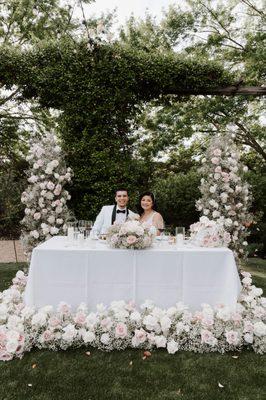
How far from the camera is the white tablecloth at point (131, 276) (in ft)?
14.0

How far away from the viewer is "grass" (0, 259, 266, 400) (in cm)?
322

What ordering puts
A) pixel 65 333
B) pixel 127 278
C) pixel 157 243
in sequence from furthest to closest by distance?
1. pixel 157 243
2. pixel 127 278
3. pixel 65 333

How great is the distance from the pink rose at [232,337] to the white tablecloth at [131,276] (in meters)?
0.35

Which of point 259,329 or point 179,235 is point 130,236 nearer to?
point 179,235

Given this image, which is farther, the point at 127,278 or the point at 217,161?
the point at 217,161

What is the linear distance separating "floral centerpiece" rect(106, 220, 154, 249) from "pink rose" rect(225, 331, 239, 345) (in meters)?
1.22

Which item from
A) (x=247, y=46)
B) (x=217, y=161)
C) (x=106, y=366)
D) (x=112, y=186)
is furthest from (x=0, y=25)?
(x=106, y=366)

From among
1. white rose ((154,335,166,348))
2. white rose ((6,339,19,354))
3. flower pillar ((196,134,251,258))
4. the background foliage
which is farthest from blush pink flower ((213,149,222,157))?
white rose ((6,339,19,354))

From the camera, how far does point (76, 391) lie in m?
3.27

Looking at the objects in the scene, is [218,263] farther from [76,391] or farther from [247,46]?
[247,46]

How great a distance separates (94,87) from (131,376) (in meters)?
6.05

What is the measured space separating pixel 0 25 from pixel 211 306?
14.6 meters

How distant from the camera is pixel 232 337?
402cm

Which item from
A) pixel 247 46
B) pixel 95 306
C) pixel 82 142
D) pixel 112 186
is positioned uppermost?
pixel 247 46
